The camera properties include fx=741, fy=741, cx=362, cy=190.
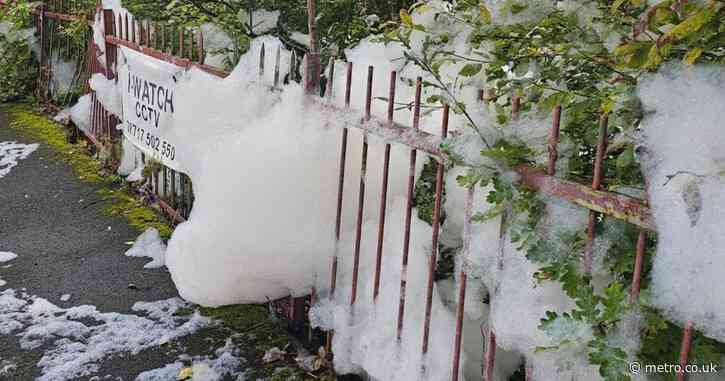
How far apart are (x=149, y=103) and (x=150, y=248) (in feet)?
3.38

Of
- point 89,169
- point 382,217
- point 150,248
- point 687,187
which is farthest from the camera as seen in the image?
point 89,169

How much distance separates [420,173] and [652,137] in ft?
4.53

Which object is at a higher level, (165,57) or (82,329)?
(165,57)

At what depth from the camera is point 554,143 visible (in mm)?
2160

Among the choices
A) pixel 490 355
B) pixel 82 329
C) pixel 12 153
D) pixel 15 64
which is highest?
pixel 15 64

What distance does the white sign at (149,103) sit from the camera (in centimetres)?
488

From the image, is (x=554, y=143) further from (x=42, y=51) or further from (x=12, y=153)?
(x=42, y=51)

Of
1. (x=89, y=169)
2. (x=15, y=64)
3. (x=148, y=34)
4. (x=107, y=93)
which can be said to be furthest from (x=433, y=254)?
(x=15, y=64)

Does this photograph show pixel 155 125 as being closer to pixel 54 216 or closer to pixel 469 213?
pixel 54 216

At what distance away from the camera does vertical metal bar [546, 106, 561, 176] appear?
2103 mm

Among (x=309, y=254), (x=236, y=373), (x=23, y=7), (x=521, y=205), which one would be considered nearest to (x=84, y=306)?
(x=236, y=373)

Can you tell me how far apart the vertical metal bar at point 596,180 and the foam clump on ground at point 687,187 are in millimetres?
134

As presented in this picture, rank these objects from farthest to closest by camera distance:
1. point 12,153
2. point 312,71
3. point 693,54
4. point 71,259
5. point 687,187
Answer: point 12,153
point 71,259
point 312,71
point 687,187
point 693,54

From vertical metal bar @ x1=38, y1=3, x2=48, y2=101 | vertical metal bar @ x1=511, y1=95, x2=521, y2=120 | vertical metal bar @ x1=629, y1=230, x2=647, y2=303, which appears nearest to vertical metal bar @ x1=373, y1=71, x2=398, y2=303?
vertical metal bar @ x1=511, y1=95, x2=521, y2=120
